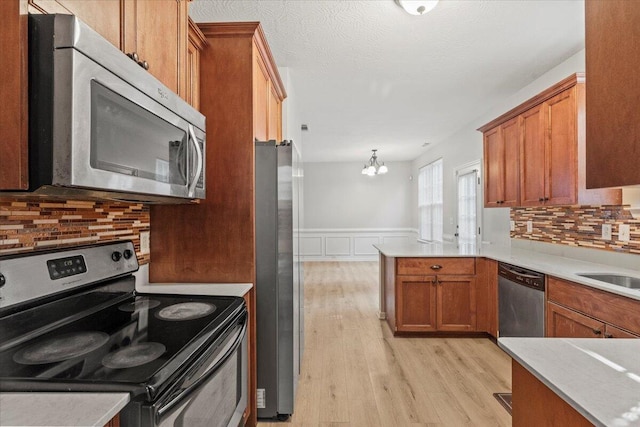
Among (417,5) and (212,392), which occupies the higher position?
(417,5)

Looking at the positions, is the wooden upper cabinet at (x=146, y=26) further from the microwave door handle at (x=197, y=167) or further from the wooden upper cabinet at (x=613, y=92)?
the wooden upper cabinet at (x=613, y=92)

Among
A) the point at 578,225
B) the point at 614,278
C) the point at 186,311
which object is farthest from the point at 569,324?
the point at 186,311

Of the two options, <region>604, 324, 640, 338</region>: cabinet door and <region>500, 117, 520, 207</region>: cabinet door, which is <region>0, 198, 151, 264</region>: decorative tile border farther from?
<region>500, 117, 520, 207</region>: cabinet door

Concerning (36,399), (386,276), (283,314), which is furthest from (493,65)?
(36,399)

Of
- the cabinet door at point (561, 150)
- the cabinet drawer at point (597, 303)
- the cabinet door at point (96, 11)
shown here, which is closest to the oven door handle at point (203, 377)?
the cabinet door at point (96, 11)

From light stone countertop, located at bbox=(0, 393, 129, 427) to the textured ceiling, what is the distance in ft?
7.20

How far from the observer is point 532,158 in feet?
10.1

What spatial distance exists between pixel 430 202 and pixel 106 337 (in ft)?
22.5

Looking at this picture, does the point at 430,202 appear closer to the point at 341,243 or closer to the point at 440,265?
the point at 341,243

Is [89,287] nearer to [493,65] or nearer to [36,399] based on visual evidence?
[36,399]

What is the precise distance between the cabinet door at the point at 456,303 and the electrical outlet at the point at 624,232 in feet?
3.90

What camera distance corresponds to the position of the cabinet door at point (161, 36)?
1.25 metres

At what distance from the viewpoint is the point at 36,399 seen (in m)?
0.77

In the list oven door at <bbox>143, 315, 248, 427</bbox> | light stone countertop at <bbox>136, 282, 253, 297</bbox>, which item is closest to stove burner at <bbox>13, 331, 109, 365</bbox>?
oven door at <bbox>143, 315, 248, 427</bbox>
